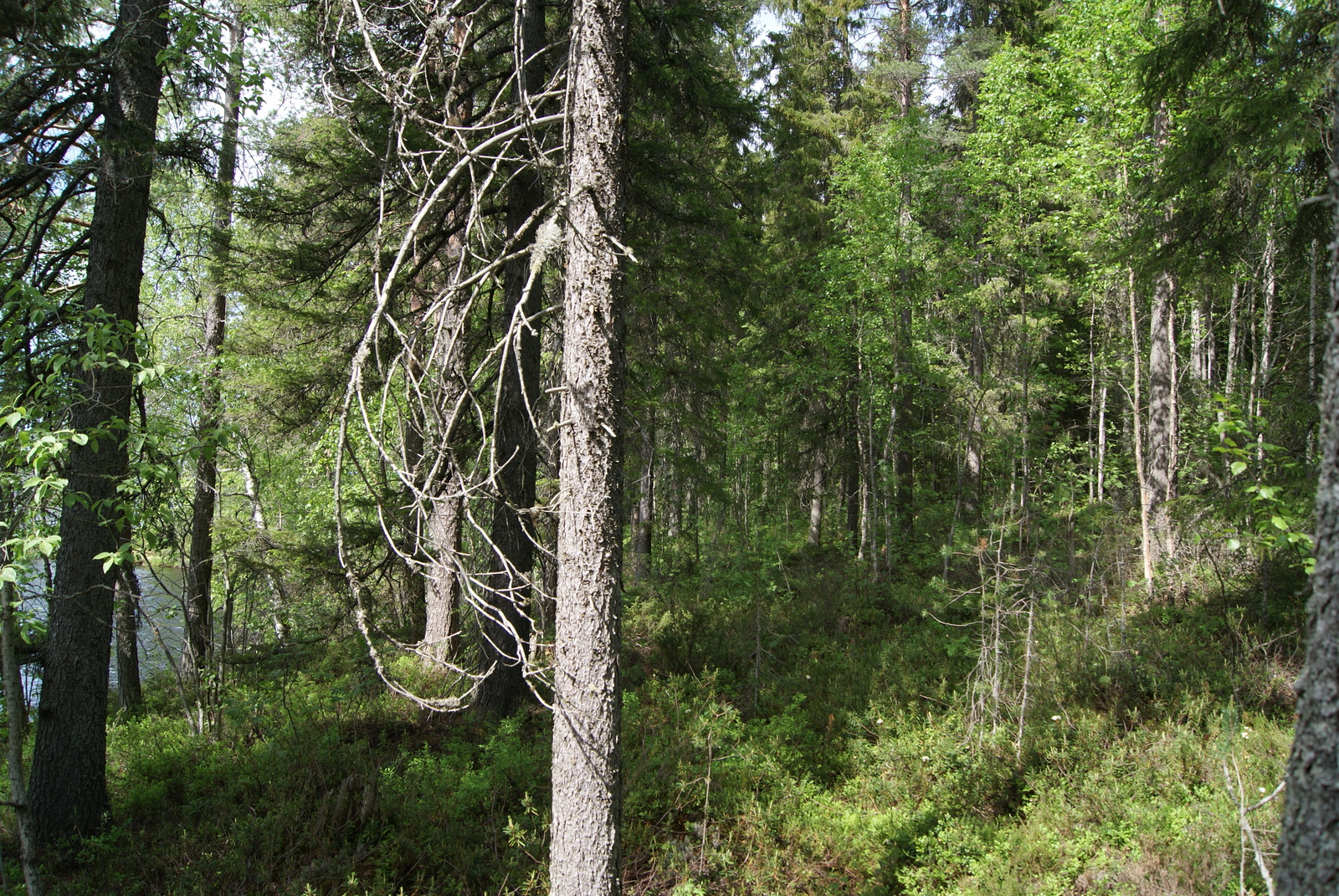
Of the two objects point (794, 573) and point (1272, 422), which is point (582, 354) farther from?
point (794, 573)

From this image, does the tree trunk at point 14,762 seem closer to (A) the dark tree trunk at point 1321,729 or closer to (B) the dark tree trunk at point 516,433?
(B) the dark tree trunk at point 516,433

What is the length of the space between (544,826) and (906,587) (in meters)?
9.11

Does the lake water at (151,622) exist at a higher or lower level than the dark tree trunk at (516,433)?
lower

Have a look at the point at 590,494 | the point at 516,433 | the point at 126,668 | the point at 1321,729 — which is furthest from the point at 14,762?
the point at 126,668

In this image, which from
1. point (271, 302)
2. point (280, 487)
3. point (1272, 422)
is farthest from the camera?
point (280, 487)

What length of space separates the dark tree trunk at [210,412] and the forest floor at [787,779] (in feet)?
3.06

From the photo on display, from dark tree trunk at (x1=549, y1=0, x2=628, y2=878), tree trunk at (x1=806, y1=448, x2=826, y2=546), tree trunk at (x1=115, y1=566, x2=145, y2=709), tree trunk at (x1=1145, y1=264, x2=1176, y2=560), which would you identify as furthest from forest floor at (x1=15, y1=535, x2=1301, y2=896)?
tree trunk at (x1=806, y1=448, x2=826, y2=546)

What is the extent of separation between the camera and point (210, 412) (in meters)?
8.02

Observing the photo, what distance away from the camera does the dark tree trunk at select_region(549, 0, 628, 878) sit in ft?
12.1

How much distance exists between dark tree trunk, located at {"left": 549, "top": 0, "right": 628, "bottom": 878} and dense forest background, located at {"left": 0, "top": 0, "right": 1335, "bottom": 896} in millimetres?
263

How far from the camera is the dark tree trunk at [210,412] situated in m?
7.14

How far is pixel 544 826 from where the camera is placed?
5535 millimetres

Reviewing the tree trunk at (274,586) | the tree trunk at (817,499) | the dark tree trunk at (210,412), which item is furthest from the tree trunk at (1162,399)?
the tree trunk at (274,586)

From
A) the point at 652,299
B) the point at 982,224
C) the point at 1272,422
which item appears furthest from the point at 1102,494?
the point at 652,299
